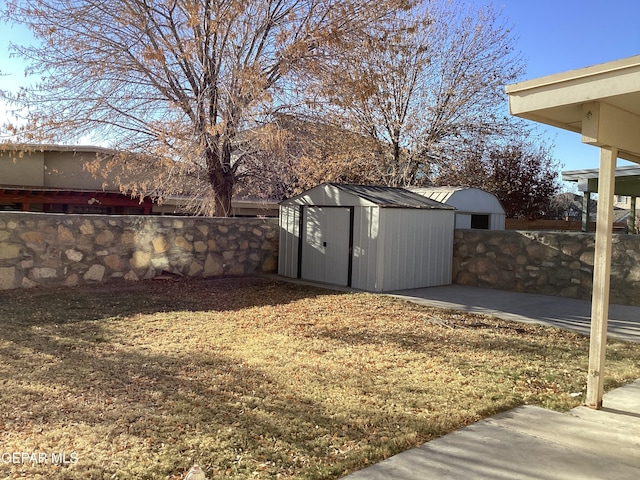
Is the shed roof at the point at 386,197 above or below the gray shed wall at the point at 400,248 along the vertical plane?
above

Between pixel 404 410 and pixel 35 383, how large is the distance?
3.18 meters

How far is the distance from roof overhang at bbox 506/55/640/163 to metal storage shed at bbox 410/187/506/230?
9.08 meters

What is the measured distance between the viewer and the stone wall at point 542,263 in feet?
32.8

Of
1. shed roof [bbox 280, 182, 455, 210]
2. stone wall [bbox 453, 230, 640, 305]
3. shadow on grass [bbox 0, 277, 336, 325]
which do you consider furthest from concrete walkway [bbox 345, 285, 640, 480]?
shed roof [bbox 280, 182, 455, 210]

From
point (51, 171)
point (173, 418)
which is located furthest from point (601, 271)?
point (51, 171)

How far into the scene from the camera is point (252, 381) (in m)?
4.82

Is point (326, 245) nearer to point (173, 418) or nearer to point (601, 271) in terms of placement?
point (601, 271)

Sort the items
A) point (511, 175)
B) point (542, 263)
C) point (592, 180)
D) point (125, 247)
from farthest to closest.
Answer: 1. point (511, 175)
2. point (592, 180)
3. point (542, 263)
4. point (125, 247)

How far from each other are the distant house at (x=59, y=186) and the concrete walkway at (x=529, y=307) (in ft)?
24.1

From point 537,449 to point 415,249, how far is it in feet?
26.7

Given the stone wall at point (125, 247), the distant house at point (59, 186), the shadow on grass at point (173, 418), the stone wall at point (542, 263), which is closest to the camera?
the shadow on grass at point (173, 418)

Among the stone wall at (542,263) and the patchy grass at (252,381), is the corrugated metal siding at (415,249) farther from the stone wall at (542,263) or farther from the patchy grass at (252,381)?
the patchy grass at (252,381)

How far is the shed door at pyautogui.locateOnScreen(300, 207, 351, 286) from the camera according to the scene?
11.6m

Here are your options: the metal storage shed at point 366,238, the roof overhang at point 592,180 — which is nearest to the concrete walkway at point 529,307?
the metal storage shed at point 366,238
